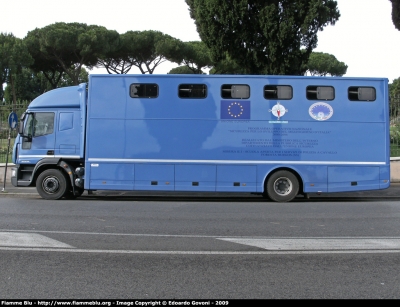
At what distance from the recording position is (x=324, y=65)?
55.8 meters

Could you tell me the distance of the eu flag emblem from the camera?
12.7 metres

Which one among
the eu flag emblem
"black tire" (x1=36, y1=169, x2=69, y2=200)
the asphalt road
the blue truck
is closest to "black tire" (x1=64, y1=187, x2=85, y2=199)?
"black tire" (x1=36, y1=169, x2=69, y2=200)

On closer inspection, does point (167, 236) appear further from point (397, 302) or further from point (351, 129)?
point (351, 129)

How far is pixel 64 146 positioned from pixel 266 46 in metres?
8.91

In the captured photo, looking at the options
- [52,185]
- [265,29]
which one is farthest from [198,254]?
[265,29]

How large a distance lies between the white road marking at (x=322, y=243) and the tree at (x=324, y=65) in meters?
49.0

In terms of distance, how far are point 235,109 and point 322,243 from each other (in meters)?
6.37

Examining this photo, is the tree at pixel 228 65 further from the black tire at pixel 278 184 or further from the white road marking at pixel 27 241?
the white road marking at pixel 27 241

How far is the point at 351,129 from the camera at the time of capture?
500 inches

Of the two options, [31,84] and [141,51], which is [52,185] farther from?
[31,84]

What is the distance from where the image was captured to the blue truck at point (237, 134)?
41.4ft

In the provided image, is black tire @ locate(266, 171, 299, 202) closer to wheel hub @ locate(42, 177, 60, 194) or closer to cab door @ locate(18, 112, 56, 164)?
wheel hub @ locate(42, 177, 60, 194)

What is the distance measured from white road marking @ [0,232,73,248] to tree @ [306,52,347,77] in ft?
164

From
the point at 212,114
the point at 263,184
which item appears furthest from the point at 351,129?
the point at 212,114
